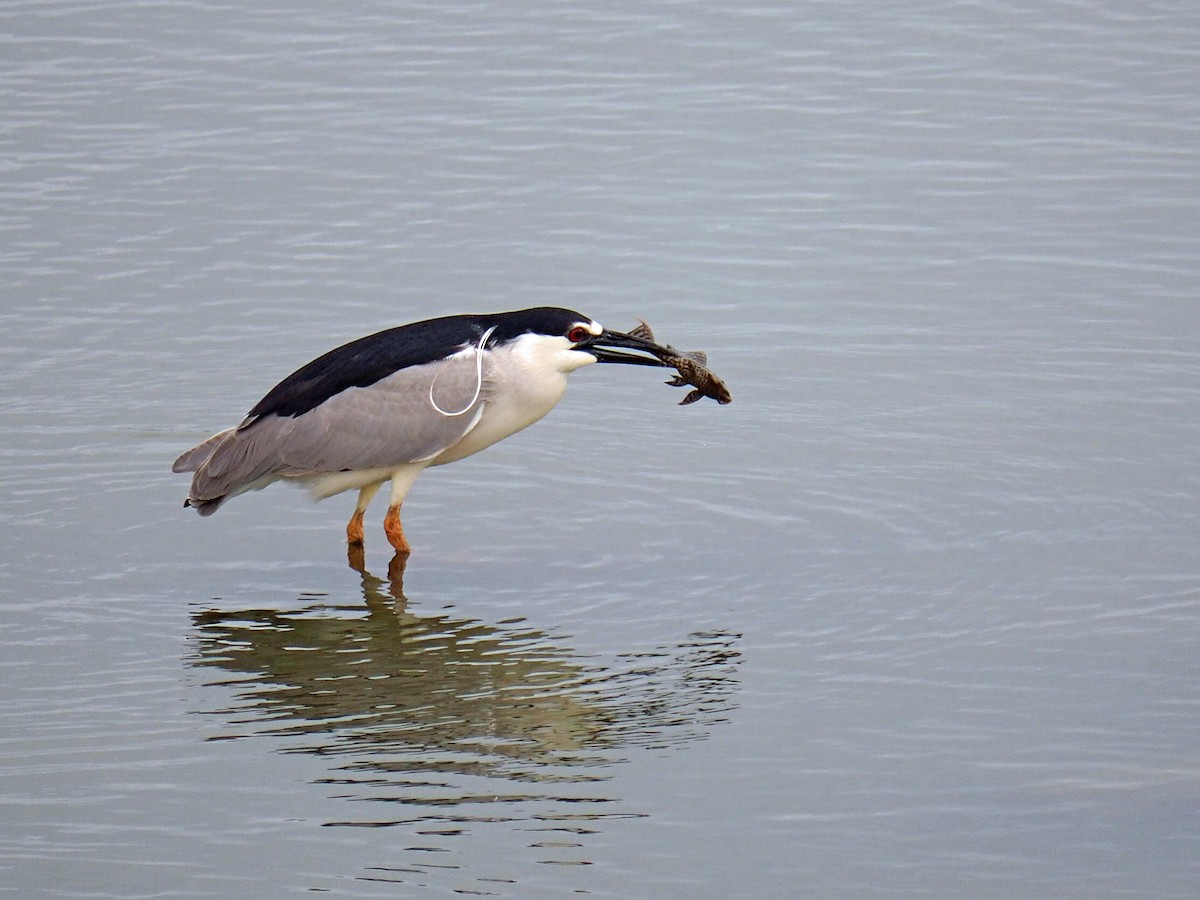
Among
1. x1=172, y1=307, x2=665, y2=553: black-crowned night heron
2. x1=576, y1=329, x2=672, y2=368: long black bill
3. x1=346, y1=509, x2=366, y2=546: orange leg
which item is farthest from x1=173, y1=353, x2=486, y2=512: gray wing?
x1=576, y1=329, x2=672, y2=368: long black bill

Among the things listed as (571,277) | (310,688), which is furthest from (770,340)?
→ (310,688)

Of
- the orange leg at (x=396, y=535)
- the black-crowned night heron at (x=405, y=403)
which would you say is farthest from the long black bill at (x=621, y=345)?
the orange leg at (x=396, y=535)

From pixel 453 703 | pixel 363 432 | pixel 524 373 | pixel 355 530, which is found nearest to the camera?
pixel 453 703

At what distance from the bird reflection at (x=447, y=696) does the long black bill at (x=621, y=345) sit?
1.52m

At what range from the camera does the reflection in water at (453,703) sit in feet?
23.7

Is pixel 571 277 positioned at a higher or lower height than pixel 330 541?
higher

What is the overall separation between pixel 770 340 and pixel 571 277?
60.3 inches

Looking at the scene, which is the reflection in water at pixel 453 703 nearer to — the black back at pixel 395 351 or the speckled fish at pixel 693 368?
the black back at pixel 395 351

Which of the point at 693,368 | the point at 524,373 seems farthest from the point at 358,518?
the point at 693,368

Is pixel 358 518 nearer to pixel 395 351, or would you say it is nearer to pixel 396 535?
pixel 396 535

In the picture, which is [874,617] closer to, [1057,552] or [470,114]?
[1057,552]

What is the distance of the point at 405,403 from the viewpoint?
992 cm

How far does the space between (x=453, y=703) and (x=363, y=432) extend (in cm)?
215

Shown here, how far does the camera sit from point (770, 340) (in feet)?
41.1
